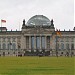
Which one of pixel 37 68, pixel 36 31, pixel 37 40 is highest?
pixel 36 31

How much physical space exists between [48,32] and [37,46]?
9.09 metres

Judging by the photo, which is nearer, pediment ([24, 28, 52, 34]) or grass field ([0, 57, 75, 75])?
grass field ([0, 57, 75, 75])

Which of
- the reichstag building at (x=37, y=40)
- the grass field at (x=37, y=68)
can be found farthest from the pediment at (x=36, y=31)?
the grass field at (x=37, y=68)

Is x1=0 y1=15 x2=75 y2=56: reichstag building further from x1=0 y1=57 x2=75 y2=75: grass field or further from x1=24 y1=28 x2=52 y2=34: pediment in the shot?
x1=0 y1=57 x2=75 y2=75: grass field

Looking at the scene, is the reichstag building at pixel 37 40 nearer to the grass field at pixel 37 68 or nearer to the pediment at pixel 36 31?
the pediment at pixel 36 31

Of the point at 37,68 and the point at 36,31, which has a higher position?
the point at 36,31

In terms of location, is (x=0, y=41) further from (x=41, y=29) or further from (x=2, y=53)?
(x=41, y=29)

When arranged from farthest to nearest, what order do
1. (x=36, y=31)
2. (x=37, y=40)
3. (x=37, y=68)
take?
1. (x=37, y=40)
2. (x=36, y=31)
3. (x=37, y=68)

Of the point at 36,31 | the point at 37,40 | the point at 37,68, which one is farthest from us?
the point at 37,40

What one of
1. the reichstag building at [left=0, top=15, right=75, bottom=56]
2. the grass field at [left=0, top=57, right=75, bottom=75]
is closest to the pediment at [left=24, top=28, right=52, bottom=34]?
the reichstag building at [left=0, top=15, right=75, bottom=56]

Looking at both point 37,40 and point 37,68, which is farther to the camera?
point 37,40

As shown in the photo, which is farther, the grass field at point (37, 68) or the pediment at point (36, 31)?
the pediment at point (36, 31)

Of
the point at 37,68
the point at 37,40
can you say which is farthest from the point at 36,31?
the point at 37,68

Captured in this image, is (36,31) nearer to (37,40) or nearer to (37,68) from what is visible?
Answer: (37,40)
